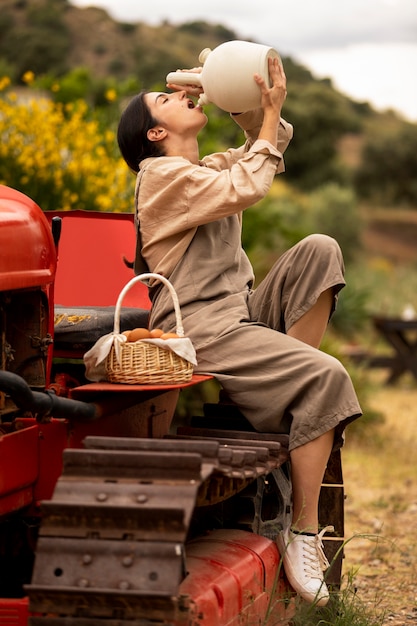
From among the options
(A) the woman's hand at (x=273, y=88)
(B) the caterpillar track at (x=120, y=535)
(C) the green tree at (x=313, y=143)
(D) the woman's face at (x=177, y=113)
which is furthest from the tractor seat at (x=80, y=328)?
(C) the green tree at (x=313, y=143)

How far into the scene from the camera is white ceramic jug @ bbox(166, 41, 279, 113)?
4008mm

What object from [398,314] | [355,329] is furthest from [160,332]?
[398,314]

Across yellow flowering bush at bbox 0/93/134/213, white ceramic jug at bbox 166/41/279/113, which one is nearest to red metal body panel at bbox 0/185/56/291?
white ceramic jug at bbox 166/41/279/113

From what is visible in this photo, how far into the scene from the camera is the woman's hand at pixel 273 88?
404 cm

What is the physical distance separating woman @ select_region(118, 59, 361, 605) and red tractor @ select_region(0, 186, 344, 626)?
0.39 feet

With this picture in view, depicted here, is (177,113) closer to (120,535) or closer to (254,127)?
(254,127)

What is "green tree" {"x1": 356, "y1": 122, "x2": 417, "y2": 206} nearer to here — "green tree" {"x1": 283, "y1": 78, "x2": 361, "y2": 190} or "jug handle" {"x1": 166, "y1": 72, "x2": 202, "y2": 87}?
"green tree" {"x1": 283, "y1": 78, "x2": 361, "y2": 190}

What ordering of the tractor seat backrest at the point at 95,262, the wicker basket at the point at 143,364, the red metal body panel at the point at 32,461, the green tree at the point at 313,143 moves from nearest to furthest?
the red metal body panel at the point at 32,461, the wicker basket at the point at 143,364, the tractor seat backrest at the point at 95,262, the green tree at the point at 313,143

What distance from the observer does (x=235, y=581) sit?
3.43m

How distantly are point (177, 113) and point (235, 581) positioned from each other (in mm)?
1700

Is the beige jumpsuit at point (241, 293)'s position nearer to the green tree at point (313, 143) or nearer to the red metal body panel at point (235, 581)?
the red metal body panel at point (235, 581)

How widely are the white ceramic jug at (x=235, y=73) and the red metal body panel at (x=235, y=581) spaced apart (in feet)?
4.85

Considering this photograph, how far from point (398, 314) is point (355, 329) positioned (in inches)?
69.3

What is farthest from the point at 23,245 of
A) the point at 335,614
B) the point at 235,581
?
the point at 335,614
